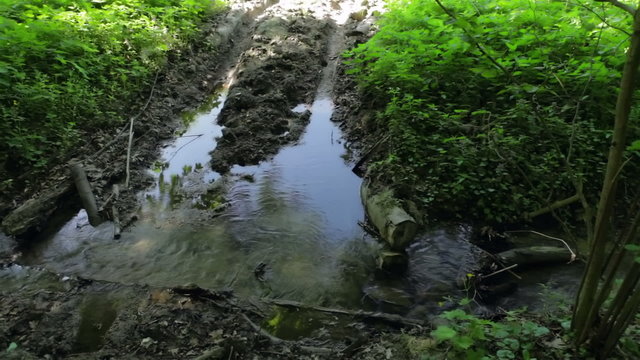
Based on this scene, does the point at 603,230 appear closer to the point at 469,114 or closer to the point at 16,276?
the point at 469,114

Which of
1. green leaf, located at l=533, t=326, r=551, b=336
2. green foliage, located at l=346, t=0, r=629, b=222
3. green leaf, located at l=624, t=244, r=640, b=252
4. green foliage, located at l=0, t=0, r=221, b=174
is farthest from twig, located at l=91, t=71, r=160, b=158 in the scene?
green leaf, located at l=624, t=244, r=640, b=252

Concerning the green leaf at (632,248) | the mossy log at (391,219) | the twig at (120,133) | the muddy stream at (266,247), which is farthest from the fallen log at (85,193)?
the green leaf at (632,248)

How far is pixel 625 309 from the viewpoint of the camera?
262 cm

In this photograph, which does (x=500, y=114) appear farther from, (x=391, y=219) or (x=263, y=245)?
(x=263, y=245)

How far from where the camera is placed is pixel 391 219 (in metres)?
5.60

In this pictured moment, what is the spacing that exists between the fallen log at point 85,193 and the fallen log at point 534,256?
20.7 ft

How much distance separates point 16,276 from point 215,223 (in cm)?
275

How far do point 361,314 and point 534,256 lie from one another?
8.49ft

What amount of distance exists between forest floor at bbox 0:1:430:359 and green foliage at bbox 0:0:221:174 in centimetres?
49

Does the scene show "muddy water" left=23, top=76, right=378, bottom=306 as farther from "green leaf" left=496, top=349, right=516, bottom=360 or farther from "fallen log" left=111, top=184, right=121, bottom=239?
"green leaf" left=496, top=349, right=516, bottom=360

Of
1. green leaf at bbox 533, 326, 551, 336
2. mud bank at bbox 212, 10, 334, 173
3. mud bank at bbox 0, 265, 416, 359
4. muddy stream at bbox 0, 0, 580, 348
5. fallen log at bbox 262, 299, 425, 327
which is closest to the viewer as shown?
green leaf at bbox 533, 326, 551, 336

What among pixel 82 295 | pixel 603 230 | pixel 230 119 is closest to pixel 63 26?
pixel 230 119

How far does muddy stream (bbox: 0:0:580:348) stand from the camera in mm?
5156

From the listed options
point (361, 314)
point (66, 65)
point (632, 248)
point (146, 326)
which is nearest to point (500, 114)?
point (361, 314)
